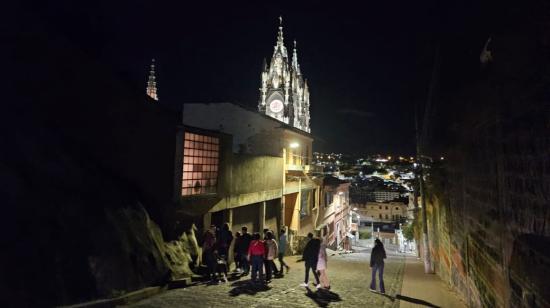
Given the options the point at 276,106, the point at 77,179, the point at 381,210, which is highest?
the point at 276,106

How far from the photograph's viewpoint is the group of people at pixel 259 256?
9.73 m

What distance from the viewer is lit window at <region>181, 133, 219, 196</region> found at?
1209cm

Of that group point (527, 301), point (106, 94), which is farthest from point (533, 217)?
point (106, 94)

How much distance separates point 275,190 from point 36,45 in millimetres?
13670

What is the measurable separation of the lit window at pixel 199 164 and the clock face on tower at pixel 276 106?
6776 centimetres

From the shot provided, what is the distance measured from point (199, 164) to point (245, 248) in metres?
3.78

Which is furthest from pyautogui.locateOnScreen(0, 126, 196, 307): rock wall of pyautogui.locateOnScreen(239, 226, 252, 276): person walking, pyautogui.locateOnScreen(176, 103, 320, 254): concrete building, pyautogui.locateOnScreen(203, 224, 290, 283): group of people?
pyautogui.locateOnScreen(176, 103, 320, 254): concrete building

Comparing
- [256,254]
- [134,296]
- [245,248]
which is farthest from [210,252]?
[134,296]

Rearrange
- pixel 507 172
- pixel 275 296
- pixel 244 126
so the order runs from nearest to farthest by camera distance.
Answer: pixel 507 172 < pixel 275 296 < pixel 244 126

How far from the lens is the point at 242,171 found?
626 inches

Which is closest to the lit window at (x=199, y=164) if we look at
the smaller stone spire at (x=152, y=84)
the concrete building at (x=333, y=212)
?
the concrete building at (x=333, y=212)

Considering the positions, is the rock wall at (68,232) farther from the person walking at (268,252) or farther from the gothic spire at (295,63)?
the gothic spire at (295,63)

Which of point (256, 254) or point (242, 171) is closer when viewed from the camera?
point (256, 254)

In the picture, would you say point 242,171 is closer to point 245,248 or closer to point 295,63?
point 245,248
